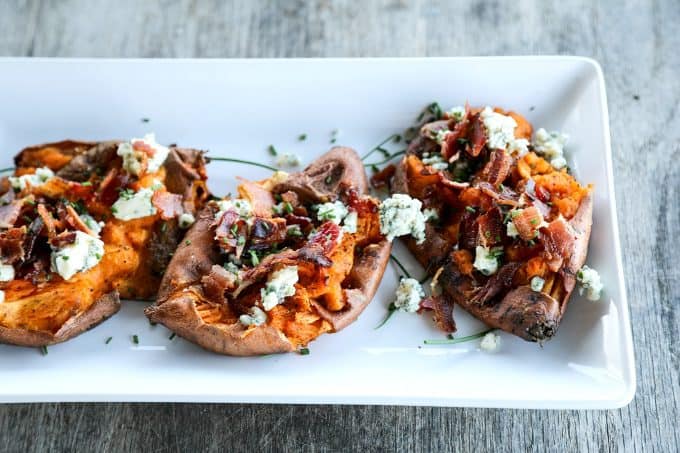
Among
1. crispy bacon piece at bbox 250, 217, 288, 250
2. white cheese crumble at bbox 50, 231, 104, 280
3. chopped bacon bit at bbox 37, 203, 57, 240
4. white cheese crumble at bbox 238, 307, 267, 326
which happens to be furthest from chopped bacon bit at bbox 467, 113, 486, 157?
chopped bacon bit at bbox 37, 203, 57, 240

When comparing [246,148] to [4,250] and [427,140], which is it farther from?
[4,250]

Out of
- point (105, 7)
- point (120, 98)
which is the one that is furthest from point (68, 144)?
point (105, 7)

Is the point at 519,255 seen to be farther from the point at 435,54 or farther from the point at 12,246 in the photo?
the point at 12,246

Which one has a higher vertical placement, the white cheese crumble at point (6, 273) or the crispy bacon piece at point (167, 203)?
the crispy bacon piece at point (167, 203)

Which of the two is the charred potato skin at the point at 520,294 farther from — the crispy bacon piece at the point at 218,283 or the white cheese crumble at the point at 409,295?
the crispy bacon piece at the point at 218,283

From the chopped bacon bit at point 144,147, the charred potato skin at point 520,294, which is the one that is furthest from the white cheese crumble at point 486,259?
the chopped bacon bit at point 144,147

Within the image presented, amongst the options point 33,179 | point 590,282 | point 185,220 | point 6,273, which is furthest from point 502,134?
point 6,273

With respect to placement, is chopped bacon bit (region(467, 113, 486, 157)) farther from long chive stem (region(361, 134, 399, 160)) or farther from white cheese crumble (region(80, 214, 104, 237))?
white cheese crumble (region(80, 214, 104, 237))
